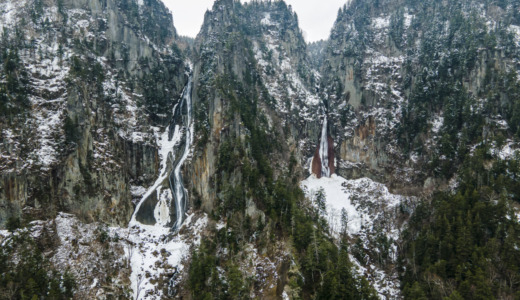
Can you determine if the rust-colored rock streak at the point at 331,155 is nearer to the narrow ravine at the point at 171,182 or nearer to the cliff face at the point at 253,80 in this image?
the cliff face at the point at 253,80

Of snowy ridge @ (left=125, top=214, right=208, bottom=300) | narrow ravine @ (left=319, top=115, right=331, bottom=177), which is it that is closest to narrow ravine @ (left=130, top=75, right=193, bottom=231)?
snowy ridge @ (left=125, top=214, right=208, bottom=300)

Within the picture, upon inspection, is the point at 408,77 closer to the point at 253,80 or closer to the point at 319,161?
the point at 319,161

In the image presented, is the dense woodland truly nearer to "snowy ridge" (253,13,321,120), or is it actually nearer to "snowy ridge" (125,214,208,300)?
"snowy ridge" (125,214,208,300)

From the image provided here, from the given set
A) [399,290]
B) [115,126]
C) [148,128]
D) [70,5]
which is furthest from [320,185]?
[70,5]

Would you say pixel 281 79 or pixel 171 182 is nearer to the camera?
pixel 171 182

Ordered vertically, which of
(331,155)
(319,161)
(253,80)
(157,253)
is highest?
(253,80)

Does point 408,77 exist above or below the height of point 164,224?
above

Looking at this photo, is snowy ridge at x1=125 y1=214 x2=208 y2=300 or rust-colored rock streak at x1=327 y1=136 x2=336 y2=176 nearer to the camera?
snowy ridge at x1=125 y1=214 x2=208 y2=300

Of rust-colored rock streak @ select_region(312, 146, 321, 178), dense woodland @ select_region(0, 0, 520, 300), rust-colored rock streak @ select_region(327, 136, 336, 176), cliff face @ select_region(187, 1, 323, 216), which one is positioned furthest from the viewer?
rust-colored rock streak @ select_region(327, 136, 336, 176)

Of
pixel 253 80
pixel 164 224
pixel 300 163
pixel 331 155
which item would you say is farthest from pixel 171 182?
pixel 331 155

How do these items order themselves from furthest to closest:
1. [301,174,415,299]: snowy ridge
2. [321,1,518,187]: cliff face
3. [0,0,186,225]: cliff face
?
[321,1,518,187]: cliff face → [301,174,415,299]: snowy ridge → [0,0,186,225]: cliff face
